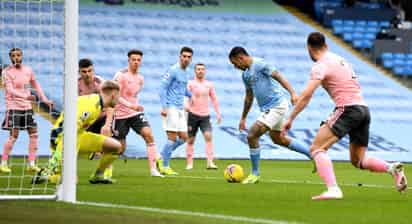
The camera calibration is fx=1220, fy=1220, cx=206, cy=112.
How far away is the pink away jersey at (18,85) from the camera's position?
70.6 ft

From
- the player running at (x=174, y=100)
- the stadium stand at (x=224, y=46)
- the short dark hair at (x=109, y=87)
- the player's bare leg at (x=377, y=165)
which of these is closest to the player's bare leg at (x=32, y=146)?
the player running at (x=174, y=100)

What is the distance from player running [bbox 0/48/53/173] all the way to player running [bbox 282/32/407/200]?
7872 mm

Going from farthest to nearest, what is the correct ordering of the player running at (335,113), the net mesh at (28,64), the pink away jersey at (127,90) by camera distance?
the pink away jersey at (127,90) → the net mesh at (28,64) → the player running at (335,113)

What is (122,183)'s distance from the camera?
17547mm

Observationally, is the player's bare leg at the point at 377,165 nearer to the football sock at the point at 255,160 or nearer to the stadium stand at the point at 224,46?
the football sock at the point at 255,160

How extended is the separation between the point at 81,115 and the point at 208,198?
2.48m

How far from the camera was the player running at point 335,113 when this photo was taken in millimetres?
14234

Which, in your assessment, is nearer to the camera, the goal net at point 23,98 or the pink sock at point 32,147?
the goal net at point 23,98

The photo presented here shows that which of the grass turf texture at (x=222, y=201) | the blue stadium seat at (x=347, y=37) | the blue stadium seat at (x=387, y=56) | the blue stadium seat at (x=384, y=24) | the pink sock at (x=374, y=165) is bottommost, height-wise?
the grass turf texture at (x=222, y=201)

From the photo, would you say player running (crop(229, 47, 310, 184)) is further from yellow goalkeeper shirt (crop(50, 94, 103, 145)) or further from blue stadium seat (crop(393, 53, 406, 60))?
blue stadium seat (crop(393, 53, 406, 60))

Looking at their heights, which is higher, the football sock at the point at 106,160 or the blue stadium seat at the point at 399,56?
the blue stadium seat at the point at 399,56

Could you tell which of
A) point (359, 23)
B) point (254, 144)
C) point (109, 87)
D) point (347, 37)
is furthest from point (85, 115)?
point (359, 23)

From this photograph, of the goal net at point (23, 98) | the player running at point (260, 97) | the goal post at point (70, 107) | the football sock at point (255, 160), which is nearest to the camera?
the goal post at point (70, 107)

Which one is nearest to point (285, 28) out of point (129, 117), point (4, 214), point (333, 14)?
point (333, 14)
